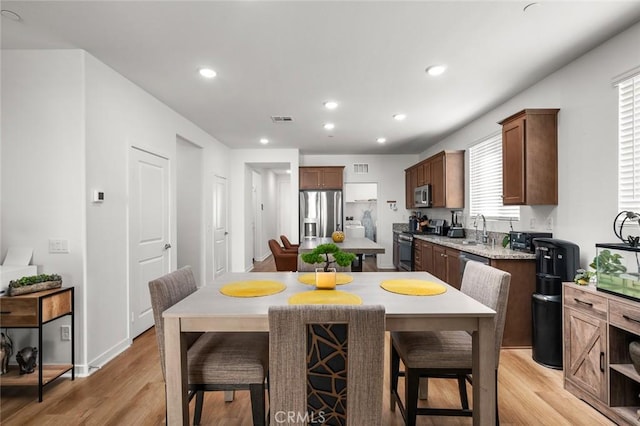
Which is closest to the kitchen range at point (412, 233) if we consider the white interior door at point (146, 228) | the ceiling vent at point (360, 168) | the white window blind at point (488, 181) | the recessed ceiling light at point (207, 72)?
the white window blind at point (488, 181)

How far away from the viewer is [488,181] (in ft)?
14.6

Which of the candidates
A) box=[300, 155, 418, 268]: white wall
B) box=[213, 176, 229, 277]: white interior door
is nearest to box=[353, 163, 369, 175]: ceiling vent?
box=[300, 155, 418, 268]: white wall

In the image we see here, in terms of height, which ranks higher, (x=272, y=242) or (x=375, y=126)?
(x=375, y=126)

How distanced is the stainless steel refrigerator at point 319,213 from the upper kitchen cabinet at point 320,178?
6.6 inches

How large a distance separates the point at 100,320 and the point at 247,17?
9.06 feet

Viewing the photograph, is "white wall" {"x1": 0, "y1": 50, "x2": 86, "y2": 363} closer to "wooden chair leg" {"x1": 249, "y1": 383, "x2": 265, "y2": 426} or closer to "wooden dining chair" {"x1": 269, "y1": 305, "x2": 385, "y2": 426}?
"wooden chair leg" {"x1": 249, "y1": 383, "x2": 265, "y2": 426}

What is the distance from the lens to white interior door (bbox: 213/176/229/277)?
584cm

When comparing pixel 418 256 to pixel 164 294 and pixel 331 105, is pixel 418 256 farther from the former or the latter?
pixel 164 294

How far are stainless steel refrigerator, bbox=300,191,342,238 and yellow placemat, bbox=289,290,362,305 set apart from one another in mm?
5074

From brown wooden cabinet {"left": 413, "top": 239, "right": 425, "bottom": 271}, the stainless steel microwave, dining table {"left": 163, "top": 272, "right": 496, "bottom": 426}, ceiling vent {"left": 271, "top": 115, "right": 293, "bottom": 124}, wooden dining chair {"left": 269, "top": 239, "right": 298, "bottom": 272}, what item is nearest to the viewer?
dining table {"left": 163, "top": 272, "right": 496, "bottom": 426}

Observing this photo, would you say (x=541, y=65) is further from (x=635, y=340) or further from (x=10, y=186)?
(x=10, y=186)

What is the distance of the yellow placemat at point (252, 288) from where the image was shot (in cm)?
186

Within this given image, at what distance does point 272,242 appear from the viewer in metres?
4.72

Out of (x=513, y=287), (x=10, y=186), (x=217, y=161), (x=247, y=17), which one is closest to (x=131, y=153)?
(x=10, y=186)
